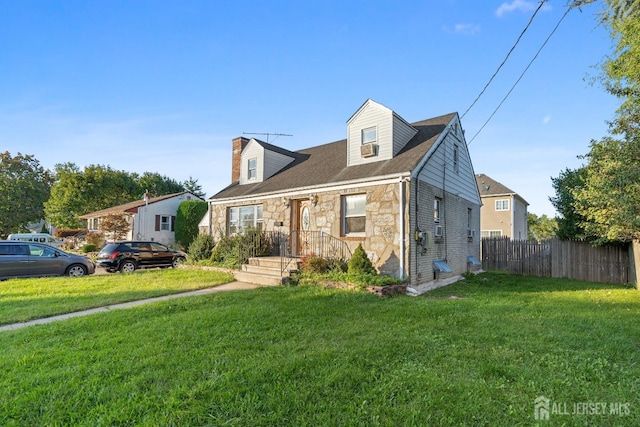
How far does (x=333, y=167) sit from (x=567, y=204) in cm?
962

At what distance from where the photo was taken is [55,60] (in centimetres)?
910

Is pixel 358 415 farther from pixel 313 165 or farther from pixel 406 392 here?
pixel 313 165

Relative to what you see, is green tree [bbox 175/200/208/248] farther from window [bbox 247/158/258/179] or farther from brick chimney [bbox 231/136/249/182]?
window [bbox 247/158/258/179]

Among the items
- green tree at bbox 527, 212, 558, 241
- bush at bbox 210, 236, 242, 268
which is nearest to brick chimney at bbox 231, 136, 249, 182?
bush at bbox 210, 236, 242, 268

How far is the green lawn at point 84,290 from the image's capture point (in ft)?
20.7

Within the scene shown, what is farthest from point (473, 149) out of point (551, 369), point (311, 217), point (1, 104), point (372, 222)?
point (1, 104)

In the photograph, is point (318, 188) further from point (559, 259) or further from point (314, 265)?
point (559, 259)

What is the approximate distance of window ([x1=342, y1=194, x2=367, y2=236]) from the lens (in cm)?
994

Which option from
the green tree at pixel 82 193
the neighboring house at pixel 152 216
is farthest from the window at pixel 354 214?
the green tree at pixel 82 193

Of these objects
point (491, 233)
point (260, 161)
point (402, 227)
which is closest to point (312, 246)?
Result: point (402, 227)

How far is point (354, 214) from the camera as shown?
1012 centimetres

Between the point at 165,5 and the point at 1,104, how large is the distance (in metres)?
7.35

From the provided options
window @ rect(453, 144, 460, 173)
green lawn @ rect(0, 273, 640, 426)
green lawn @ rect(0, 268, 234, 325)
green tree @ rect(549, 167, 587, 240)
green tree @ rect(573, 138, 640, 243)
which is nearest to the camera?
green lawn @ rect(0, 273, 640, 426)

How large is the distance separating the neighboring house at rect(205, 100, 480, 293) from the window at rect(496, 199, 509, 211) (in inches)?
535
